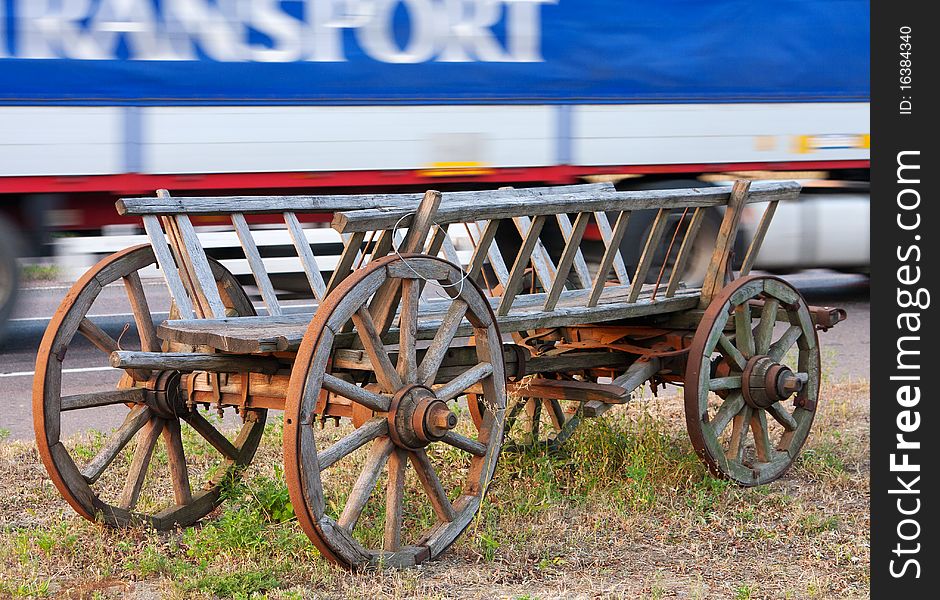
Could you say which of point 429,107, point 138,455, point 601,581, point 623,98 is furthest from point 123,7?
→ point 601,581

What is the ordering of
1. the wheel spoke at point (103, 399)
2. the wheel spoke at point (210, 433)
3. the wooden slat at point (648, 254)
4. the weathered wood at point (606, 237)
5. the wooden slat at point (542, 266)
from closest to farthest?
1. the wheel spoke at point (103, 399)
2. the wheel spoke at point (210, 433)
3. the wooden slat at point (648, 254)
4. the wooden slat at point (542, 266)
5. the weathered wood at point (606, 237)

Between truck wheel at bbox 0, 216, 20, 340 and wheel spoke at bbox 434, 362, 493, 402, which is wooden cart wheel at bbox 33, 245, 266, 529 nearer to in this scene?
wheel spoke at bbox 434, 362, 493, 402

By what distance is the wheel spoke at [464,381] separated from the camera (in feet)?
14.1

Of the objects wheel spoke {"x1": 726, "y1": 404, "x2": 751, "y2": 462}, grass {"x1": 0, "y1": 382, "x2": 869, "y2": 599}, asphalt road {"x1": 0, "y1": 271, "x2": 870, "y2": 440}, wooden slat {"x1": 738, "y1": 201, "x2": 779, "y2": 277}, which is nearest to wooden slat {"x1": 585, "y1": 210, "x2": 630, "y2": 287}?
wooden slat {"x1": 738, "y1": 201, "x2": 779, "y2": 277}

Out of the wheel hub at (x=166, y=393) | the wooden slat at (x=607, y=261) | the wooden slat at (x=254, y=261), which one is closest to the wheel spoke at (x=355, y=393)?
the wooden slat at (x=254, y=261)

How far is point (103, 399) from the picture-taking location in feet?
15.1

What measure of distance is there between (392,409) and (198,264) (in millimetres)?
947

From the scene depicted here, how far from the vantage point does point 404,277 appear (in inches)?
162

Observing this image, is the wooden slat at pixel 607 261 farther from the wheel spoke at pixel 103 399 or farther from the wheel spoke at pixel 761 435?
the wheel spoke at pixel 103 399

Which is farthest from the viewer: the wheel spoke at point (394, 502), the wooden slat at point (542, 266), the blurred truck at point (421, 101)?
the blurred truck at point (421, 101)

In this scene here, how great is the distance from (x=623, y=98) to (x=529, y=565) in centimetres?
642

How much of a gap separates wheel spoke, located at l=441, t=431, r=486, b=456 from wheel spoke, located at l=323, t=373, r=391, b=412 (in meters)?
0.26

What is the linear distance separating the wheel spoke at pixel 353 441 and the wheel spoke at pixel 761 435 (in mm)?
2049

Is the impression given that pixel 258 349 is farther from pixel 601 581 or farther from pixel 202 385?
pixel 601 581
